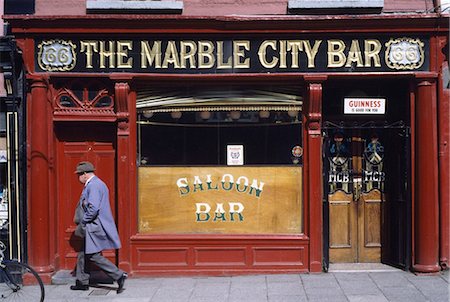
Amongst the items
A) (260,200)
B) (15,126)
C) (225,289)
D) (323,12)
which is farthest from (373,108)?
(15,126)

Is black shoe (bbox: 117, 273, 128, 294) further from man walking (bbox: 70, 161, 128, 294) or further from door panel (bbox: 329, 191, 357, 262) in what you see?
door panel (bbox: 329, 191, 357, 262)

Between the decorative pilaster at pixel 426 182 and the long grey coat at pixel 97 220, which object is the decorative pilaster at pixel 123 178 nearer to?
the long grey coat at pixel 97 220

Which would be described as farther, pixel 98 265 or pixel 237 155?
pixel 237 155

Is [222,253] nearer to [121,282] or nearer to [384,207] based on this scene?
[121,282]

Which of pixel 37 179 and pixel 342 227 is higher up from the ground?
pixel 37 179

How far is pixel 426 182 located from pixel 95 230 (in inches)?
194

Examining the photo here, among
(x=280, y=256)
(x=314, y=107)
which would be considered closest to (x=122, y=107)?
(x=314, y=107)

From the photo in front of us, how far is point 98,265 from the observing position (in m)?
8.36

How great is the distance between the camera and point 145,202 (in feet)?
30.9

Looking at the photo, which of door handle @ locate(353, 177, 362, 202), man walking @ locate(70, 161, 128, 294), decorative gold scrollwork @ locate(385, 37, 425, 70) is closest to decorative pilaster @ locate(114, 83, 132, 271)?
man walking @ locate(70, 161, 128, 294)

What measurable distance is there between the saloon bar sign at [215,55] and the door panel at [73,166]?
3.38 ft

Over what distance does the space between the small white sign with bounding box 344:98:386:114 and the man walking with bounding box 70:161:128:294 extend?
3953 millimetres

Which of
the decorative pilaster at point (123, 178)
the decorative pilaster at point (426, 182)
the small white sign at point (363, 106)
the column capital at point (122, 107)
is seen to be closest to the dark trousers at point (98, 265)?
the decorative pilaster at point (123, 178)

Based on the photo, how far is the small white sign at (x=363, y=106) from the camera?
31.0 ft
